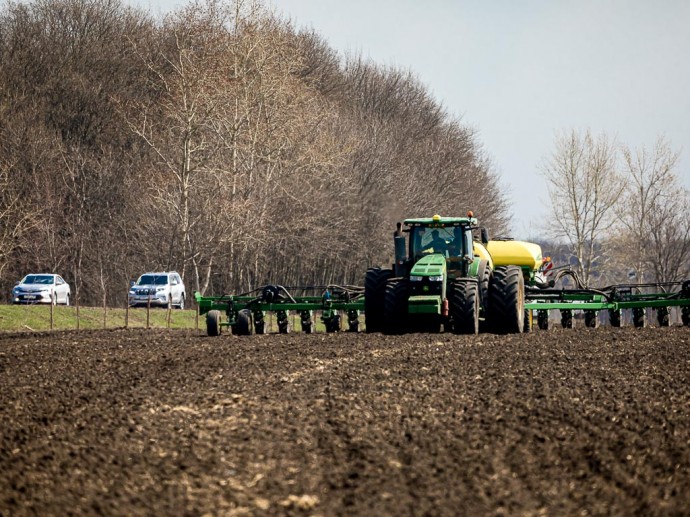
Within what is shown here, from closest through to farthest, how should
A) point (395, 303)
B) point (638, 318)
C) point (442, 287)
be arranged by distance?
point (442, 287), point (395, 303), point (638, 318)

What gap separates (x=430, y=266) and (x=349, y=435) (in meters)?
11.0

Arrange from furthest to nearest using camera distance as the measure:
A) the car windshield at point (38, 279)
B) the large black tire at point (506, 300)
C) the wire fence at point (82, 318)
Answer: the car windshield at point (38, 279) < the wire fence at point (82, 318) < the large black tire at point (506, 300)

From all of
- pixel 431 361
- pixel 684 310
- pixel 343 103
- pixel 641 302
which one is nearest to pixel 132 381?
pixel 431 361

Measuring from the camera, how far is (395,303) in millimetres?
21672

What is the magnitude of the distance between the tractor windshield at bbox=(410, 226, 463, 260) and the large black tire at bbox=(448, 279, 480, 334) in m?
1.12

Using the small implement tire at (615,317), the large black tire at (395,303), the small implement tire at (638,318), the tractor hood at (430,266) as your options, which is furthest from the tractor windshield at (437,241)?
the small implement tire at (638,318)

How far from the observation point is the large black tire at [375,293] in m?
22.7

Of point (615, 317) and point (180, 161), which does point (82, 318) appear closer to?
point (180, 161)

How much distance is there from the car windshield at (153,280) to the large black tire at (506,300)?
68.6 ft

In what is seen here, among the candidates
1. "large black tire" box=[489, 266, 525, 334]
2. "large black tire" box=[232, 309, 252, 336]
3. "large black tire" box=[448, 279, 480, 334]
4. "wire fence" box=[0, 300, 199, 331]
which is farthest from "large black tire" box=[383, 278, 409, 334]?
"wire fence" box=[0, 300, 199, 331]

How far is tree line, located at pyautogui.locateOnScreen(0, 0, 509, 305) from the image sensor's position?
4603 centimetres

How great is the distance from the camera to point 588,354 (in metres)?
18.8

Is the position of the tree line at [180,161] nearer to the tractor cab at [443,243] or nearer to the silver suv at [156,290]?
the silver suv at [156,290]

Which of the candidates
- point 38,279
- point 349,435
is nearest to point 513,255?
point 349,435
